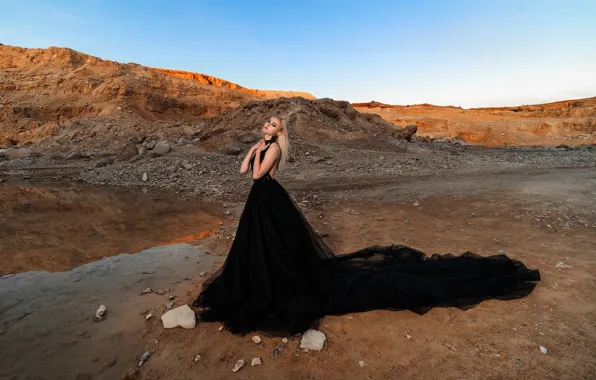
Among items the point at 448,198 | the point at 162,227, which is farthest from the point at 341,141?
the point at 162,227

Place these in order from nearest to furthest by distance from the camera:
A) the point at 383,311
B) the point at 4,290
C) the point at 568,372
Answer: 1. the point at 568,372
2. the point at 383,311
3. the point at 4,290

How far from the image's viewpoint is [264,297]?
3211mm

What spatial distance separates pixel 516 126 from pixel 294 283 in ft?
127

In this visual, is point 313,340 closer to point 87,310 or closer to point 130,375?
point 130,375

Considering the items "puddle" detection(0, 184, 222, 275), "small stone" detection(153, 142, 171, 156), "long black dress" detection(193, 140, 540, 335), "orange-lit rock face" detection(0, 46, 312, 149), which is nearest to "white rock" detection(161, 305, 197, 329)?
"long black dress" detection(193, 140, 540, 335)

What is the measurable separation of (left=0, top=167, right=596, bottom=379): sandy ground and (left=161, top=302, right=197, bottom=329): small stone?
9cm

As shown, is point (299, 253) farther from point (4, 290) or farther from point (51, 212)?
point (51, 212)

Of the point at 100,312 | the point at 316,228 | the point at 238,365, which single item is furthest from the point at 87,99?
the point at 238,365

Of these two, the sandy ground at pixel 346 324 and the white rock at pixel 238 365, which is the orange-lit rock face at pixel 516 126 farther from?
the white rock at pixel 238 365

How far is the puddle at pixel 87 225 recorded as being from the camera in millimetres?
5828

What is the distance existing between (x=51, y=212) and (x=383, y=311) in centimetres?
952

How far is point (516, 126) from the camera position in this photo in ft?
112

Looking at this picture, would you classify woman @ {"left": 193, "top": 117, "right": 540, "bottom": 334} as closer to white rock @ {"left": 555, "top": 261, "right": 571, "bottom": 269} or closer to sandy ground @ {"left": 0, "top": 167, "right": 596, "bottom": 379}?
sandy ground @ {"left": 0, "top": 167, "right": 596, "bottom": 379}

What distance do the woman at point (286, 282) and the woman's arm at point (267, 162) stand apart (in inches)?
0.4
